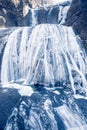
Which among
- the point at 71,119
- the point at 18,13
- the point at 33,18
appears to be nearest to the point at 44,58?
the point at 71,119

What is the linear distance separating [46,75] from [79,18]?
4.98 meters

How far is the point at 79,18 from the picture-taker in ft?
66.2

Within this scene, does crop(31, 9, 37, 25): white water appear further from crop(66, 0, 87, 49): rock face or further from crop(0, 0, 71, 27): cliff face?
crop(66, 0, 87, 49): rock face

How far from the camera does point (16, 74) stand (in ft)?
58.7

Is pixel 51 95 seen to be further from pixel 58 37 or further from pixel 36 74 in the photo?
pixel 58 37

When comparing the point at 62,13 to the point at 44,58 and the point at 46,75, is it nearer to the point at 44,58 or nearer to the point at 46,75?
the point at 44,58

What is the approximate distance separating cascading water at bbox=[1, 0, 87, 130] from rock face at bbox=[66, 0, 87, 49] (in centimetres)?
43

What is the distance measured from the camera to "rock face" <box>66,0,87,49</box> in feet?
63.9

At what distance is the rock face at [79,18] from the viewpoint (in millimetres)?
19469

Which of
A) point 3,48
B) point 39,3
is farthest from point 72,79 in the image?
point 39,3

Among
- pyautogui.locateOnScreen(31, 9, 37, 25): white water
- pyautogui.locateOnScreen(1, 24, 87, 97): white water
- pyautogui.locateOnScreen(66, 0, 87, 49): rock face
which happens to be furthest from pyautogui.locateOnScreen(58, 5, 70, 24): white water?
pyautogui.locateOnScreen(1, 24, 87, 97): white water

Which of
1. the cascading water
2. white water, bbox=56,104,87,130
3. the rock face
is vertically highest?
the rock face

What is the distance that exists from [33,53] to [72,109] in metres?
4.75

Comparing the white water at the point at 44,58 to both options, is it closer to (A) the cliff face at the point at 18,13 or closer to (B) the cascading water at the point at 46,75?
(B) the cascading water at the point at 46,75
